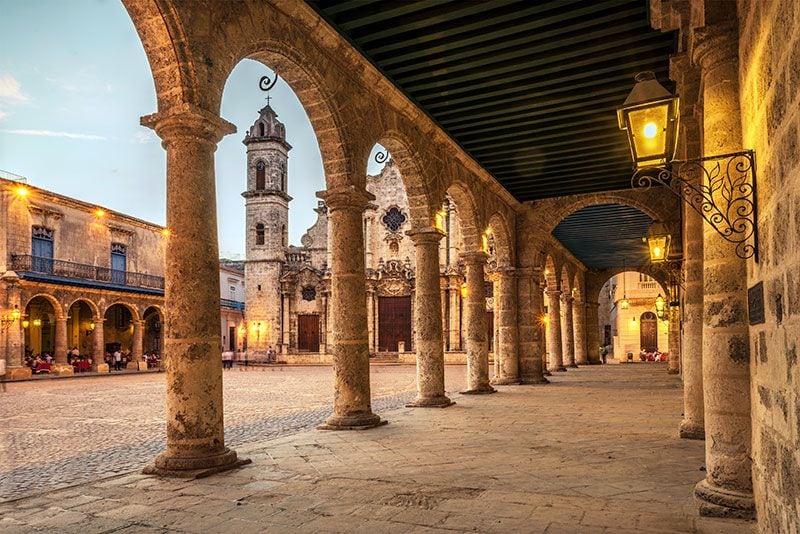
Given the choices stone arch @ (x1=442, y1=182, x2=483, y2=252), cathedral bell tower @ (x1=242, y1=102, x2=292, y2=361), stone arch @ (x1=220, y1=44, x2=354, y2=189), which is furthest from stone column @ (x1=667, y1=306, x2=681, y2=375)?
cathedral bell tower @ (x1=242, y1=102, x2=292, y2=361)

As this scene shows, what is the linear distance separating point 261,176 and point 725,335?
32.8 metres

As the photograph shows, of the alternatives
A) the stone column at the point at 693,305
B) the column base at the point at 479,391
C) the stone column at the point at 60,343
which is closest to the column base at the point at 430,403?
the column base at the point at 479,391

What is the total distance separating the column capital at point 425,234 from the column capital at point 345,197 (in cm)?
233

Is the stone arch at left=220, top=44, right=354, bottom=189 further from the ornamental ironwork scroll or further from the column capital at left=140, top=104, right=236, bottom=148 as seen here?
the ornamental ironwork scroll

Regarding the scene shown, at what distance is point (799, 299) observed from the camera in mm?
2318

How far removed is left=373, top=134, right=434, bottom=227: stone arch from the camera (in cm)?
902

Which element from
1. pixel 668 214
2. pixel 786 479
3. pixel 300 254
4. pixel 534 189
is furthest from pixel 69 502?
pixel 300 254

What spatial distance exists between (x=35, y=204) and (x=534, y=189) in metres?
20.6

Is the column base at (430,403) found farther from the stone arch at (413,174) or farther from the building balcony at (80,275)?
the building balcony at (80,275)

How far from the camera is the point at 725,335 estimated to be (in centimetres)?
383

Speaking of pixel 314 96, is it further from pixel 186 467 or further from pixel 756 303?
pixel 756 303

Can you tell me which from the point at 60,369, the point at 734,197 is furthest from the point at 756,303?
the point at 60,369

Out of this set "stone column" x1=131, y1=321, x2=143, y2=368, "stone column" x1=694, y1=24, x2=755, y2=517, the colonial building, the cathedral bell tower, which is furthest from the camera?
the cathedral bell tower

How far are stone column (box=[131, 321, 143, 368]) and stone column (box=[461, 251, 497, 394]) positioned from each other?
20806 mm
